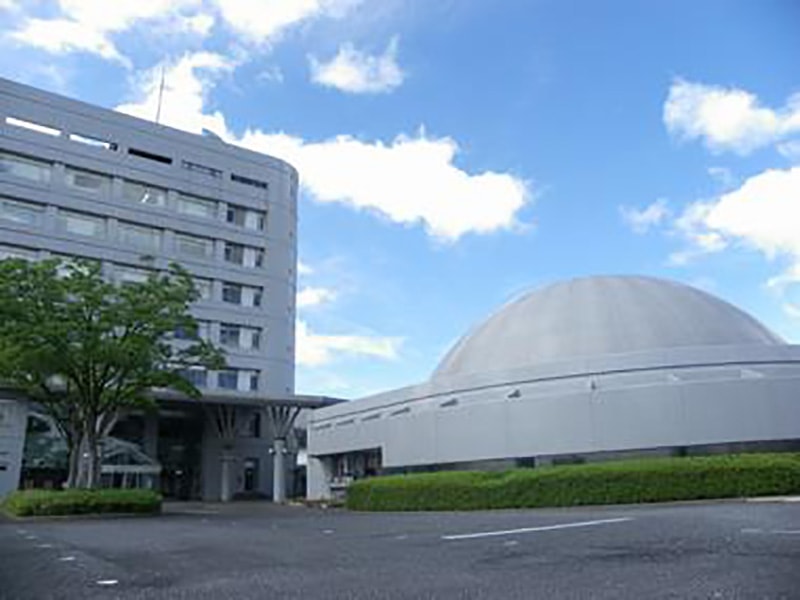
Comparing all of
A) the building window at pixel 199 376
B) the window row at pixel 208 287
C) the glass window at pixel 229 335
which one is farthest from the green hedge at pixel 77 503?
the glass window at pixel 229 335

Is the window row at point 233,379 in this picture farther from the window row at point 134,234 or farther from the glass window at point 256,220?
the glass window at point 256,220

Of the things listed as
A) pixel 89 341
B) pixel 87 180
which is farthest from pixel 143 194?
pixel 89 341

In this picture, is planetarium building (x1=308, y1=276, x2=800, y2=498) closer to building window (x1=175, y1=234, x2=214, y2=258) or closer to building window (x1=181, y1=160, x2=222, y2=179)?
building window (x1=175, y1=234, x2=214, y2=258)

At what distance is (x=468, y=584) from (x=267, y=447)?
A: 51903 mm

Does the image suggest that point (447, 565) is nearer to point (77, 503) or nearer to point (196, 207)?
point (77, 503)

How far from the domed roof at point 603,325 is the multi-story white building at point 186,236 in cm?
1587

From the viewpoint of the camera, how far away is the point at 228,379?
55.6 meters

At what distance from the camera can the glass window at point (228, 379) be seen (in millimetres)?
55062

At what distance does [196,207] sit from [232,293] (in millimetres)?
6434

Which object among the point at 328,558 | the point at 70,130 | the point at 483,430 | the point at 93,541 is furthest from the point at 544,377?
the point at 70,130

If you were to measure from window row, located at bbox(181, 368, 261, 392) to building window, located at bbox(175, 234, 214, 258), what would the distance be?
7952mm

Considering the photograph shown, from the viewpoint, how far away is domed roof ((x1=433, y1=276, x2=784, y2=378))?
37312mm

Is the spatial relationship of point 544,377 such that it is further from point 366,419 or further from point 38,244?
point 38,244

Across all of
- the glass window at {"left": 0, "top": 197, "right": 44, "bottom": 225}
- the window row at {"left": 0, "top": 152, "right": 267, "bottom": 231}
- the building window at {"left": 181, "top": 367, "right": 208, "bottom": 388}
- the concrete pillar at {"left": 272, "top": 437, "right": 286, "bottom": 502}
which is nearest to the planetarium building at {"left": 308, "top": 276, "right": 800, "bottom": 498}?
the concrete pillar at {"left": 272, "top": 437, "right": 286, "bottom": 502}
